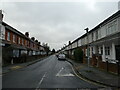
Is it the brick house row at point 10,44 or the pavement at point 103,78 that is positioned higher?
the brick house row at point 10,44

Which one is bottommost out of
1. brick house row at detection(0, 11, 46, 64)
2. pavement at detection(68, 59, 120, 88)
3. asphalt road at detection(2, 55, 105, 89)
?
asphalt road at detection(2, 55, 105, 89)

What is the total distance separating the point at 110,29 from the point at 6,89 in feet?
48.8

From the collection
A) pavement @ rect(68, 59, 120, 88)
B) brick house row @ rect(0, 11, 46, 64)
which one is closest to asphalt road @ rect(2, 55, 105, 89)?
pavement @ rect(68, 59, 120, 88)

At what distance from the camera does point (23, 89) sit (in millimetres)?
7996

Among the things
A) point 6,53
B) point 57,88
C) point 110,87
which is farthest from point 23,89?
point 6,53

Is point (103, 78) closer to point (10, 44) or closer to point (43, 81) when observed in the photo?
point (43, 81)

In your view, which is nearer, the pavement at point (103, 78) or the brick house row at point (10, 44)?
the pavement at point (103, 78)

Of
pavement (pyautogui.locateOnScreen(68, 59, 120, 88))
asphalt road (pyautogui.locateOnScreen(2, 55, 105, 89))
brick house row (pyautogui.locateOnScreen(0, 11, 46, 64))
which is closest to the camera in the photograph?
asphalt road (pyautogui.locateOnScreen(2, 55, 105, 89))

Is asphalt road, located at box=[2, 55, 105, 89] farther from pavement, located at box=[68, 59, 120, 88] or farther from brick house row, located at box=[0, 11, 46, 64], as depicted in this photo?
brick house row, located at box=[0, 11, 46, 64]

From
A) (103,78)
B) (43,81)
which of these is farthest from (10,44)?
(103,78)

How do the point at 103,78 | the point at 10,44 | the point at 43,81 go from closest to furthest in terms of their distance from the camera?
the point at 43,81, the point at 103,78, the point at 10,44

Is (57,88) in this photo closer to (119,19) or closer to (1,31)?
(119,19)

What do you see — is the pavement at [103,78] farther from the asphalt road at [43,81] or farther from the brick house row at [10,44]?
the brick house row at [10,44]

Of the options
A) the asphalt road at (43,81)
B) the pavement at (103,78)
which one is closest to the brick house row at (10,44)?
the asphalt road at (43,81)
